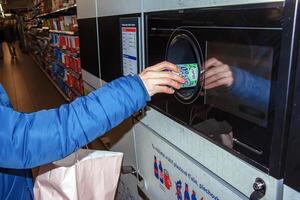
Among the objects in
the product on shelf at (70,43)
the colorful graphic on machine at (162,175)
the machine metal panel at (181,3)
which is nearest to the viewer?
the machine metal panel at (181,3)

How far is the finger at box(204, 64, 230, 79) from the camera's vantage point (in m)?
1.00

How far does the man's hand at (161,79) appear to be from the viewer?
1075mm

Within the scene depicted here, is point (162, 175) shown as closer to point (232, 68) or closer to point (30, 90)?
point (232, 68)

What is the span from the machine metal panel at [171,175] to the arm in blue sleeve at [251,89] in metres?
0.29

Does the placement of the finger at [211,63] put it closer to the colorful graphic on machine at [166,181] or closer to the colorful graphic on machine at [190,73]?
the colorful graphic on machine at [190,73]

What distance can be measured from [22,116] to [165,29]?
24.0 inches

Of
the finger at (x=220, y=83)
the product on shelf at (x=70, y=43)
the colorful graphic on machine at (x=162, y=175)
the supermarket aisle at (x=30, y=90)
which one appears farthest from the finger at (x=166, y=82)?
the supermarket aisle at (x=30, y=90)

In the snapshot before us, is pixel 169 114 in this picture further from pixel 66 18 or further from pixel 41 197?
pixel 66 18

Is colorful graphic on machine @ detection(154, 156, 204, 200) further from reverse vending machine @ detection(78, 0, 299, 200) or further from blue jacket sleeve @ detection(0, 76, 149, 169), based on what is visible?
blue jacket sleeve @ detection(0, 76, 149, 169)

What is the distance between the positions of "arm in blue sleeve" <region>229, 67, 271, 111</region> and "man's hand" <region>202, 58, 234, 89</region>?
0.03 m

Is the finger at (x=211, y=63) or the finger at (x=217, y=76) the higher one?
the finger at (x=211, y=63)

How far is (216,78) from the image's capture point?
1051mm

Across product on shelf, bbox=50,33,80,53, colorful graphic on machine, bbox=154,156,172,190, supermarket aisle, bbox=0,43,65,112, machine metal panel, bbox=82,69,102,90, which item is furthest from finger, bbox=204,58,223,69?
supermarket aisle, bbox=0,43,65,112

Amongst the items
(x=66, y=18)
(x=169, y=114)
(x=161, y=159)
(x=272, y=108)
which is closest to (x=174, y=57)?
(x=169, y=114)
